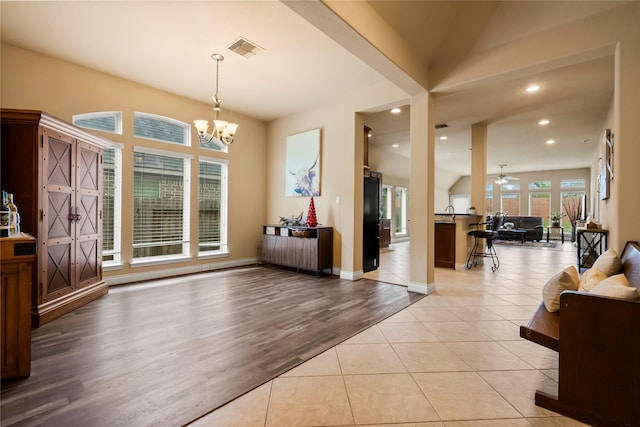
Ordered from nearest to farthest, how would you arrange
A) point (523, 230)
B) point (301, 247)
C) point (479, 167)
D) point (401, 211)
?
point (301, 247)
point (479, 167)
point (523, 230)
point (401, 211)

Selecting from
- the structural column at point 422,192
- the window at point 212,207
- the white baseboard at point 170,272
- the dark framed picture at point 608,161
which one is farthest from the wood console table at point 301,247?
the dark framed picture at point 608,161

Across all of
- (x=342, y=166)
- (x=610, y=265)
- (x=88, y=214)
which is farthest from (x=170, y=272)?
(x=610, y=265)

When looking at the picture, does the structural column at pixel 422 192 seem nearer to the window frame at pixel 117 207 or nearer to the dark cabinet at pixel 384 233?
the window frame at pixel 117 207

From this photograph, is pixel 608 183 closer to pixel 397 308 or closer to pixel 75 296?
pixel 397 308

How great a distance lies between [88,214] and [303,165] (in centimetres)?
350

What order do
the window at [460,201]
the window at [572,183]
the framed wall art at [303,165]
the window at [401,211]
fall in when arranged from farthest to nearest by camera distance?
1. the window at [460,201]
2. the window at [572,183]
3. the window at [401,211]
4. the framed wall art at [303,165]

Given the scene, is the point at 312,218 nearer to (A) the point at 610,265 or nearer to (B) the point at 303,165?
(B) the point at 303,165

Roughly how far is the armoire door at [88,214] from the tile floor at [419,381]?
10.4 ft

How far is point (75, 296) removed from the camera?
3.39 m

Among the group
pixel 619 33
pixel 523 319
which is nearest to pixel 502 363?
pixel 523 319

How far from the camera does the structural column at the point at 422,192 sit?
3.99 metres

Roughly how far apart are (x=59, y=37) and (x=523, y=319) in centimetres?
626

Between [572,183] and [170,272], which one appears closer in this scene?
[170,272]

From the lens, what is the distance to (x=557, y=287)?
200 centimetres
